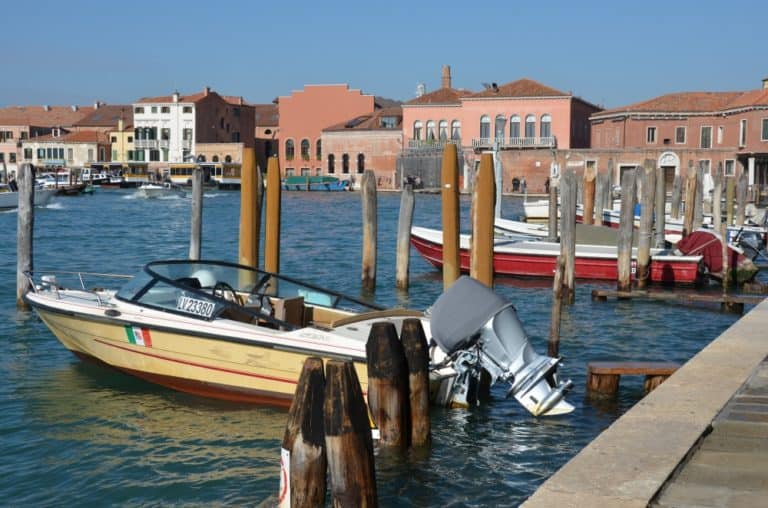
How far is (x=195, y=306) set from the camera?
9109 millimetres

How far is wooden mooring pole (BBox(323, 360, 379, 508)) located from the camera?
17.6 ft

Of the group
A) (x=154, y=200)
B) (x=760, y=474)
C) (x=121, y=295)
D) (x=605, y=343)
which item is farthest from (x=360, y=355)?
(x=154, y=200)

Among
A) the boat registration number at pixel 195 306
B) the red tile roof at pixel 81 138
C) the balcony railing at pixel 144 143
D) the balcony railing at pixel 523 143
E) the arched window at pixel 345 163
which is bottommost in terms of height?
the boat registration number at pixel 195 306

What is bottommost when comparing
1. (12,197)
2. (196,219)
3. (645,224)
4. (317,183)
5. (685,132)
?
(12,197)

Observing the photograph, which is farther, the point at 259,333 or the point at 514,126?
the point at 514,126

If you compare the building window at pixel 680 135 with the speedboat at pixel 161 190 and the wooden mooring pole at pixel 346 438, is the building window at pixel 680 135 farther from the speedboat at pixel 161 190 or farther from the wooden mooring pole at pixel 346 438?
the wooden mooring pole at pixel 346 438

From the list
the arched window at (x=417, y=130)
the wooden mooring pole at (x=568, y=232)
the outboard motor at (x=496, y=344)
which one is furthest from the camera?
the arched window at (x=417, y=130)

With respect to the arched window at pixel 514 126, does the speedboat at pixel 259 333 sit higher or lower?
lower

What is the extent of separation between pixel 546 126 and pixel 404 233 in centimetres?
4328

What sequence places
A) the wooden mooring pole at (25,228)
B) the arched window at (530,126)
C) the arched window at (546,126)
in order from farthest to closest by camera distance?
the arched window at (530,126), the arched window at (546,126), the wooden mooring pole at (25,228)

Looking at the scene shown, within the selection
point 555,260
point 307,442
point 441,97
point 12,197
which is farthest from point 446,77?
point 307,442

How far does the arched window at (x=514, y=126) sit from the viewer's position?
190ft

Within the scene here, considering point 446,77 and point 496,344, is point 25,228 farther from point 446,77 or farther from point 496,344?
point 446,77

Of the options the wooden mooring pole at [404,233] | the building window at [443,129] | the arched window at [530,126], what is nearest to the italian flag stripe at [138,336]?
the wooden mooring pole at [404,233]
